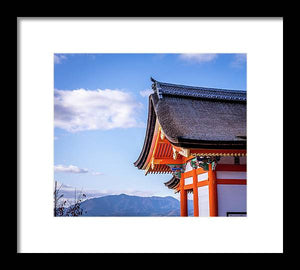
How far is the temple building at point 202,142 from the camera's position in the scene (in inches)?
220

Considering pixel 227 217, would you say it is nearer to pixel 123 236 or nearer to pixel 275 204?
pixel 275 204

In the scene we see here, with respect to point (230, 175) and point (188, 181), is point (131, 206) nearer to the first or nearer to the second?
point (188, 181)

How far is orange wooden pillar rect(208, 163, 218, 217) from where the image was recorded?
594 centimetres

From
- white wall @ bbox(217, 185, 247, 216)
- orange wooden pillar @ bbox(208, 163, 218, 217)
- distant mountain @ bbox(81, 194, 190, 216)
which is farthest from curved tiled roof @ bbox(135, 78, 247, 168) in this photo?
distant mountain @ bbox(81, 194, 190, 216)

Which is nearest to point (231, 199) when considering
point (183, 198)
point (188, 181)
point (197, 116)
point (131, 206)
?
point (188, 181)

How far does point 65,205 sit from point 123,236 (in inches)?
82.7

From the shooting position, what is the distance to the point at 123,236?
205 inches

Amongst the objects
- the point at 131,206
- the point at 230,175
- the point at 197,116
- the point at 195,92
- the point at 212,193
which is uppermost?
the point at 195,92

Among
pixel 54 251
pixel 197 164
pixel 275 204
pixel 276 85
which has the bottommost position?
pixel 54 251

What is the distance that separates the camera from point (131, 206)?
71.2 feet

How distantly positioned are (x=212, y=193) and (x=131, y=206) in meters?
16.2

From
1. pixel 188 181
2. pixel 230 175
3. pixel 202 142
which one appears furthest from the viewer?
pixel 188 181
